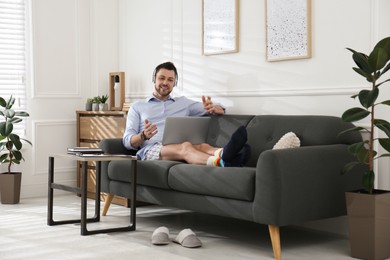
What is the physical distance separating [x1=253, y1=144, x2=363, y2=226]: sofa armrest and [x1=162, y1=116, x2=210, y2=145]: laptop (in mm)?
1264

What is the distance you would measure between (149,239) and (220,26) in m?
1.98

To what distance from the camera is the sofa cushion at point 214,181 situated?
3.71 metres

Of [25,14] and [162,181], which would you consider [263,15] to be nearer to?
[162,181]

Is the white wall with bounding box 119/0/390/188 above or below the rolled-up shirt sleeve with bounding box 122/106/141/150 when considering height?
above

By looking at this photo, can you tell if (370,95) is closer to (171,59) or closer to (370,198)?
(370,198)

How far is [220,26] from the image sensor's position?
17.2 feet

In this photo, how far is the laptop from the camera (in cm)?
487

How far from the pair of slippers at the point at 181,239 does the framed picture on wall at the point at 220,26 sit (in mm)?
1748

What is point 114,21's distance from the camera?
6.62m

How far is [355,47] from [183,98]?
1.63 m

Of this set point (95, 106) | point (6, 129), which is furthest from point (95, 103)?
point (6, 129)

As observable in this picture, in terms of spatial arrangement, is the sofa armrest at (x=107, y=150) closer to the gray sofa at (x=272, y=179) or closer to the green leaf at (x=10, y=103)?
the gray sofa at (x=272, y=179)

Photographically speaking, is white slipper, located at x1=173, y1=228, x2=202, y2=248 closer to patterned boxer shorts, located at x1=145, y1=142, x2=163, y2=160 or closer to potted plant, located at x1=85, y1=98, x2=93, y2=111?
patterned boxer shorts, located at x1=145, y1=142, x2=163, y2=160

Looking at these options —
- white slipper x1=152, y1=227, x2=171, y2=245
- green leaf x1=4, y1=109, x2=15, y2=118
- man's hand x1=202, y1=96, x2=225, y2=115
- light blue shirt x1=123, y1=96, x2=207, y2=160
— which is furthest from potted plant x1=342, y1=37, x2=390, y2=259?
green leaf x1=4, y1=109, x2=15, y2=118
